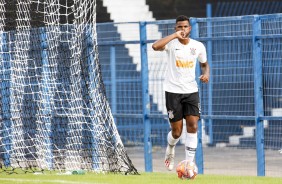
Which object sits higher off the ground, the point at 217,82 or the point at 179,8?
the point at 179,8

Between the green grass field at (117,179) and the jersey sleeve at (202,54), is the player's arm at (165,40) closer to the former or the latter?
the jersey sleeve at (202,54)

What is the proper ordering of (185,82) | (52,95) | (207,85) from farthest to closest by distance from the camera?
1. (207,85)
2. (52,95)
3. (185,82)

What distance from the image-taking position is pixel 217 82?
65.0 ft

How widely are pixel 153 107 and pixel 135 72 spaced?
121 centimetres

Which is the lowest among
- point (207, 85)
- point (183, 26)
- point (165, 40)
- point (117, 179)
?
point (117, 179)

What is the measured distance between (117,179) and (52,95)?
363cm

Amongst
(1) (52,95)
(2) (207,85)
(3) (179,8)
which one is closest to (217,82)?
(2) (207,85)

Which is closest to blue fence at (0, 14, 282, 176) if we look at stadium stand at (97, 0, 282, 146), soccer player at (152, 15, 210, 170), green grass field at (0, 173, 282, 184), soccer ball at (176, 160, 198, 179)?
green grass field at (0, 173, 282, 184)

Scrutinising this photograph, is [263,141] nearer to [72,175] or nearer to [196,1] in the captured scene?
[72,175]

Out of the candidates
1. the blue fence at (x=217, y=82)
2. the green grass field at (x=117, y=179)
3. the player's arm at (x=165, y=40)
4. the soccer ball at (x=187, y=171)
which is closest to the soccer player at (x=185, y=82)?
the player's arm at (x=165, y=40)

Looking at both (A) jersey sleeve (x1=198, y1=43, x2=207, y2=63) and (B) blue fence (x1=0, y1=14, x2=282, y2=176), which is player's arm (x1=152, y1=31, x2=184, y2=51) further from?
(B) blue fence (x1=0, y1=14, x2=282, y2=176)

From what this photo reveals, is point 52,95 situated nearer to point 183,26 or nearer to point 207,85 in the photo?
point 207,85

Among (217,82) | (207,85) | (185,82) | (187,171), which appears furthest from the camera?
(207,85)

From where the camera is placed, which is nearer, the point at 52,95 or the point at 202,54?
the point at 202,54
